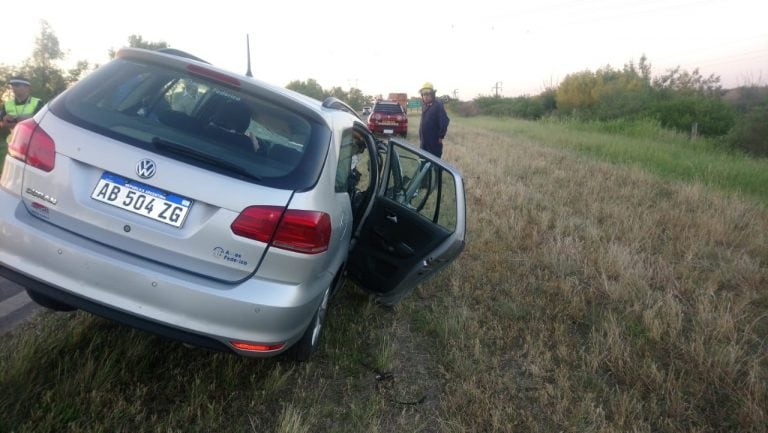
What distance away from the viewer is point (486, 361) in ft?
9.82

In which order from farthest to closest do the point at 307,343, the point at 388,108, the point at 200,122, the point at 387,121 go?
1. the point at 388,108
2. the point at 387,121
3. the point at 307,343
4. the point at 200,122

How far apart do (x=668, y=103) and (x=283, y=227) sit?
27.1 meters

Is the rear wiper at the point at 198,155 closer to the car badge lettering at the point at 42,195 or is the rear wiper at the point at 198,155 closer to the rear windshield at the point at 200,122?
the rear windshield at the point at 200,122

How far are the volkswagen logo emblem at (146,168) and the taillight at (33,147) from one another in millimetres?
407

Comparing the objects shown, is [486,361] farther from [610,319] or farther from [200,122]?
[200,122]

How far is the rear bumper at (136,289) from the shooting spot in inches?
79.4

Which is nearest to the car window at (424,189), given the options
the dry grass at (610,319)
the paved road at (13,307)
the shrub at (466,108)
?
the dry grass at (610,319)

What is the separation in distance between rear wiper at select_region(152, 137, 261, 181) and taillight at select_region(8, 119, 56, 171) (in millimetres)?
457

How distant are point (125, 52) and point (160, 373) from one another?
1.67 metres

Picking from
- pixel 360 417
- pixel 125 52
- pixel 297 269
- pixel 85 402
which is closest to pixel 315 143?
pixel 297 269

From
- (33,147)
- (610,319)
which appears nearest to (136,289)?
(33,147)

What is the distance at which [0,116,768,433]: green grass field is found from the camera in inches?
90.5

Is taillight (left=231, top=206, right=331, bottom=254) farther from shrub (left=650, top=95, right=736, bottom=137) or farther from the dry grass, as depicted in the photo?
shrub (left=650, top=95, right=736, bottom=137)

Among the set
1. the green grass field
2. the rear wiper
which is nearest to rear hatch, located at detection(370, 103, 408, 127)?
the green grass field
